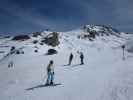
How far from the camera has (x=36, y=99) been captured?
1105cm

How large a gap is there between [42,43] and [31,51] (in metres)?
12.3

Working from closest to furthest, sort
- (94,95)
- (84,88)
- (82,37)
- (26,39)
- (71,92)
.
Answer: (94,95), (71,92), (84,88), (26,39), (82,37)

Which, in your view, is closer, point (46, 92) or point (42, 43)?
point (46, 92)

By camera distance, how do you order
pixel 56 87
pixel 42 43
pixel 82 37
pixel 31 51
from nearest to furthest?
1. pixel 56 87
2. pixel 31 51
3. pixel 42 43
4. pixel 82 37

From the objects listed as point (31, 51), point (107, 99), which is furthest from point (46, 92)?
point (31, 51)

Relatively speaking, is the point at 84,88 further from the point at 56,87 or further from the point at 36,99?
the point at 36,99

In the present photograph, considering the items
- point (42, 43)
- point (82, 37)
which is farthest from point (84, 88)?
point (82, 37)

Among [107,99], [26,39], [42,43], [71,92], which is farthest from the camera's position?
[26,39]

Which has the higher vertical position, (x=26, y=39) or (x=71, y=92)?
(x=26, y=39)

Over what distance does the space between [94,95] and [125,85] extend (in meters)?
2.70

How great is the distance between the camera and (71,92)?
38.7 feet

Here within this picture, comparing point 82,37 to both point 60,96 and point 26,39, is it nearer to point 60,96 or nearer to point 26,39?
point 26,39

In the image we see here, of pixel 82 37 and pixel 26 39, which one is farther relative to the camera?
pixel 82 37

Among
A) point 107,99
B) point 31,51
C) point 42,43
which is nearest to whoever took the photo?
point 107,99
